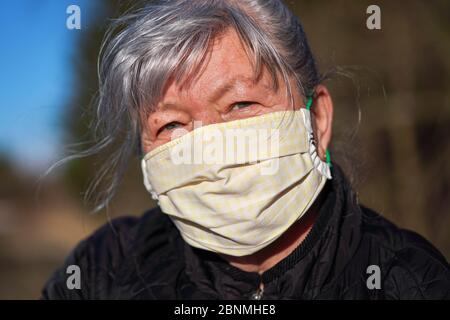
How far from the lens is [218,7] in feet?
6.13

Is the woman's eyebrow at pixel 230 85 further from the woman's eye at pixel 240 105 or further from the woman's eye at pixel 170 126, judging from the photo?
the woman's eye at pixel 170 126

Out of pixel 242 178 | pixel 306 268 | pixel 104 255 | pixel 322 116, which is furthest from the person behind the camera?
pixel 104 255

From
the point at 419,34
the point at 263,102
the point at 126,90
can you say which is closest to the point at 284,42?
the point at 263,102

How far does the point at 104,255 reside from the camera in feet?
7.27

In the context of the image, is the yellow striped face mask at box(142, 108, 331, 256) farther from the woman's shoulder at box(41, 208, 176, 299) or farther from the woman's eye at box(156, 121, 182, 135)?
the woman's shoulder at box(41, 208, 176, 299)

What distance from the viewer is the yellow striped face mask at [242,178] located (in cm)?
175

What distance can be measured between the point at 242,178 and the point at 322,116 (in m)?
0.49

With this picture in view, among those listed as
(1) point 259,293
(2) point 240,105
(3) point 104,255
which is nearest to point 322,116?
(2) point 240,105

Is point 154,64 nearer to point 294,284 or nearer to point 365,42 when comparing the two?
point 294,284

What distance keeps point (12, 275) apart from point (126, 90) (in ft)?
26.0

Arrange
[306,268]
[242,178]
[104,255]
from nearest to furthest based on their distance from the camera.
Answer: [242,178] → [306,268] → [104,255]

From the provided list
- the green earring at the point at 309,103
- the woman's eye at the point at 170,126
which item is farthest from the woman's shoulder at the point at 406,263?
the woman's eye at the point at 170,126

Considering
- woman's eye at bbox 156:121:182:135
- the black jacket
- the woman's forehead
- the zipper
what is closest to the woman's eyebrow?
the woman's forehead

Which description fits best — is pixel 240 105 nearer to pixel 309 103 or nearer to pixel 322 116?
pixel 309 103
